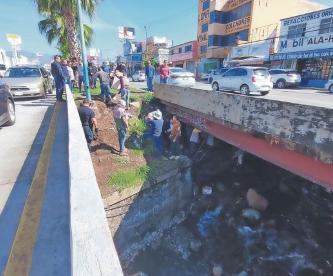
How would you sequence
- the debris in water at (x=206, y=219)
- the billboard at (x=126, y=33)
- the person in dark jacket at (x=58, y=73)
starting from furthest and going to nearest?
the billboard at (x=126, y=33) → the person in dark jacket at (x=58, y=73) → the debris in water at (x=206, y=219)

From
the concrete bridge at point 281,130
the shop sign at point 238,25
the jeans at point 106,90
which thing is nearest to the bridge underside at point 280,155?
the concrete bridge at point 281,130

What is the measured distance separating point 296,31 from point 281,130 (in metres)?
24.9

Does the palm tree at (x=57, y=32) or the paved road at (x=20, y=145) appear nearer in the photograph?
the paved road at (x=20, y=145)

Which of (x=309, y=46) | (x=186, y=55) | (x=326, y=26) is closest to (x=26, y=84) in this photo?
(x=309, y=46)

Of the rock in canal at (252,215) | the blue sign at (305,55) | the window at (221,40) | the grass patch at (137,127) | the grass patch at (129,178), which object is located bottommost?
the rock in canal at (252,215)

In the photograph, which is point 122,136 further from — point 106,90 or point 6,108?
point 106,90

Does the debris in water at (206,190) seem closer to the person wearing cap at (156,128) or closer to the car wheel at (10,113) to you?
the person wearing cap at (156,128)

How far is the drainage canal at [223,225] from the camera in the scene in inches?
254

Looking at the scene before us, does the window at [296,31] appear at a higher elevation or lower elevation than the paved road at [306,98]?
higher

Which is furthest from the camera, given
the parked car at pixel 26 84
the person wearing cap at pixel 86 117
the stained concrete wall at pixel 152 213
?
the parked car at pixel 26 84

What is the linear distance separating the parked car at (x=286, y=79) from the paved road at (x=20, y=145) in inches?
788

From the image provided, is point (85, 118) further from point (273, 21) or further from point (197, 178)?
point (273, 21)

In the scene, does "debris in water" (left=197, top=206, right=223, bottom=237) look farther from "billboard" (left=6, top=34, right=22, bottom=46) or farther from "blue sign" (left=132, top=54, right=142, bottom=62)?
"blue sign" (left=132, top=54, right=142, bottom=62)

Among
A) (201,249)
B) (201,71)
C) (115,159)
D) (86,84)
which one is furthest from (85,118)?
(201,71)
